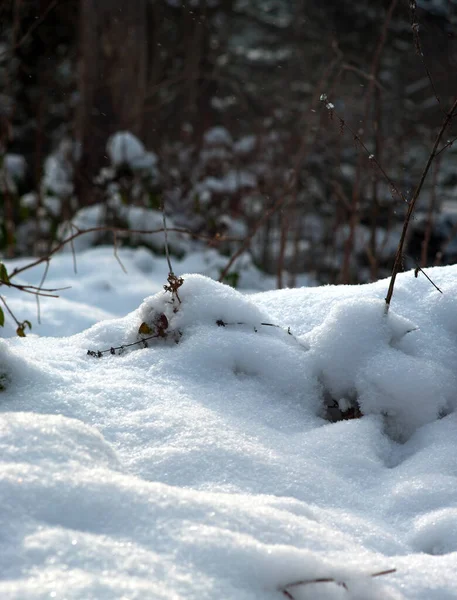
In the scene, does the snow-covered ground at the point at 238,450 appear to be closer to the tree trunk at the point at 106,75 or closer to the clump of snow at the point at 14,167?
the tree trunk at the point at 106,75

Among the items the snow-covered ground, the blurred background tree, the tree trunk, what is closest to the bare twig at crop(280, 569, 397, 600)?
the snow-covered ground

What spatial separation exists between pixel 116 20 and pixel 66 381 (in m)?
4.85

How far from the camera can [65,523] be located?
0.91m

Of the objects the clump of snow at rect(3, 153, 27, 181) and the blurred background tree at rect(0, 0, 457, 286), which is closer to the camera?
the blurred background tree at rect(0, 0, 457, 286)

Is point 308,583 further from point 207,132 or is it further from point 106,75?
point 207,132

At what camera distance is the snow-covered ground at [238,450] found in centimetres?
86

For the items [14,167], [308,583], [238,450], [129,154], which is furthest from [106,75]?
[308,583]

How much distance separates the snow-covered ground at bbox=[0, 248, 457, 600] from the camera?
2.82 feet

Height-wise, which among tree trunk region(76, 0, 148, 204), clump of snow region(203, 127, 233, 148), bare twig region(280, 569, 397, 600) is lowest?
bare twig region(280, 569, 397, 600)

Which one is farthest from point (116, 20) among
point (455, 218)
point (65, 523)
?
point (65, 523)

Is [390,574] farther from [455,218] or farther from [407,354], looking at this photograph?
[455,218]

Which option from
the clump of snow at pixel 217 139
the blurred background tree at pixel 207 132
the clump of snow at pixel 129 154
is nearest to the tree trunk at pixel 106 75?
the blurred background tree at pixel 207 132

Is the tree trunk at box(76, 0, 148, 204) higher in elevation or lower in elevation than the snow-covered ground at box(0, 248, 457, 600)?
higher

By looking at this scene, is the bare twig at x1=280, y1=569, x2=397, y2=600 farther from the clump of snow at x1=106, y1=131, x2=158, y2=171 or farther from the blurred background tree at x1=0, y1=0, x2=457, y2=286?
the clump of snow at x1=106, y1=131, x2=158, y2=171
